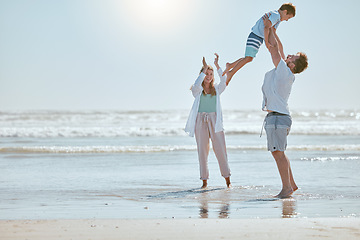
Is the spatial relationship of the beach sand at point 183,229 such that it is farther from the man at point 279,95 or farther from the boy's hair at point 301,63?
the boy's hair at point 301,63

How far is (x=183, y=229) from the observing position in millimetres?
4742

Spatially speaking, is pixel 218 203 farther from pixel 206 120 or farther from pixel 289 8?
pixel 289 8

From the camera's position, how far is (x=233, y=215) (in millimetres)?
5594

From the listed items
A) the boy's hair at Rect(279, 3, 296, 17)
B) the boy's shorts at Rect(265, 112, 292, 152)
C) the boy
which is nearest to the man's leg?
the boy's shorts at Rect(265, 112, 292, 152)

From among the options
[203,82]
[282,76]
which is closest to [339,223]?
[282,76]

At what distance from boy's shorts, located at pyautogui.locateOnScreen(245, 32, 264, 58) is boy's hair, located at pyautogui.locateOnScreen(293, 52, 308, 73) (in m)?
0.51

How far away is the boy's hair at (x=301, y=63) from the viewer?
688cm

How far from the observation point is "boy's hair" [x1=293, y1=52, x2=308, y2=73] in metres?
6.88

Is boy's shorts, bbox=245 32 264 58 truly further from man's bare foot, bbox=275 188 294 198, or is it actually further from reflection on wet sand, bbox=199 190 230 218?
reflection on wet sand, bbox=199 190 230 218

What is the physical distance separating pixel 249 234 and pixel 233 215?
3.49 feet

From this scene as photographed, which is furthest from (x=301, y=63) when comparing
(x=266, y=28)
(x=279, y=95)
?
(x=266, y=28)

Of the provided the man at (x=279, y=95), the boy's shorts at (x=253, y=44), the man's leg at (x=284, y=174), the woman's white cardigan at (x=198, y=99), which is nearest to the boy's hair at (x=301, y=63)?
the man at (x=279, y=95)

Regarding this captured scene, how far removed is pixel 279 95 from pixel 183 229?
2678 mm

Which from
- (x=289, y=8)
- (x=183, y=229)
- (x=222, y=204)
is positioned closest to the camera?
(x=183, y=229)
